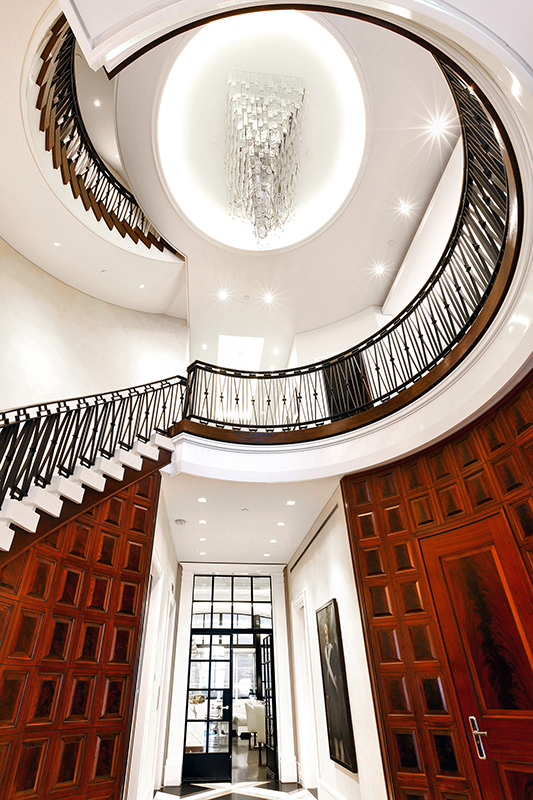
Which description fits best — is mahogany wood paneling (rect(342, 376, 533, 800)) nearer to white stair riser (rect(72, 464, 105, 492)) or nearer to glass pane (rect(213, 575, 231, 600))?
white stair riser (rect(72, 464, 105, 492))

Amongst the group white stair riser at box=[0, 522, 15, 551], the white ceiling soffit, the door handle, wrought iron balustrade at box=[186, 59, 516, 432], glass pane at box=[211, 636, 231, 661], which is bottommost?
the door handle

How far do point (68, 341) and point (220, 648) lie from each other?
6.43 metres

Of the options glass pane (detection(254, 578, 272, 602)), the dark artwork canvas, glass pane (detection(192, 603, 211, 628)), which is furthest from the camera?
glass pane (detection(254, 578, 272, 602))

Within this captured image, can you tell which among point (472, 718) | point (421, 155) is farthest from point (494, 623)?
point (421, 155)

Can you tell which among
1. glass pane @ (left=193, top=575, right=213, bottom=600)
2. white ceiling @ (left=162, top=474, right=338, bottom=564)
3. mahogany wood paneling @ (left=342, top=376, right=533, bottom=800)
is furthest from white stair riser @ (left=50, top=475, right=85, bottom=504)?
glass pane @ (left=193, top=575, right=213, bottom=600)

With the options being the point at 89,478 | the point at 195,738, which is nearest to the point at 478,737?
the point at 89,478

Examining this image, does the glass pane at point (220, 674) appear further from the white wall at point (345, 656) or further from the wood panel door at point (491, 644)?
the wood panel door at point (491, 644)

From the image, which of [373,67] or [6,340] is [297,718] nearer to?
[6,340]

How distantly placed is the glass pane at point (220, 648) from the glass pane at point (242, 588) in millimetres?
754

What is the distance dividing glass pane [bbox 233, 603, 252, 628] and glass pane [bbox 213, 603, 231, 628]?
0.39ft

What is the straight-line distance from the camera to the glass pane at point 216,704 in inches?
287

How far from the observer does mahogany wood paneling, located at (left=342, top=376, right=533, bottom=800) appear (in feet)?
10.8

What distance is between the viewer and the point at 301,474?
5.30 m

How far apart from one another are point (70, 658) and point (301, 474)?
3.06m
